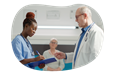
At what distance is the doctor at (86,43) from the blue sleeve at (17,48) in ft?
1.21

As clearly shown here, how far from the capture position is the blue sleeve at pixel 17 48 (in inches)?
68.4

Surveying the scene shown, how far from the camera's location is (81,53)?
69.2 inches

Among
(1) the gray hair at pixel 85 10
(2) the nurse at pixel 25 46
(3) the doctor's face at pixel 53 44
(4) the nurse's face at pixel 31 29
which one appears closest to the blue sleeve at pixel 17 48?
(2) the nurse at pixel 25 46

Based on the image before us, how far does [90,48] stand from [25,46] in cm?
67

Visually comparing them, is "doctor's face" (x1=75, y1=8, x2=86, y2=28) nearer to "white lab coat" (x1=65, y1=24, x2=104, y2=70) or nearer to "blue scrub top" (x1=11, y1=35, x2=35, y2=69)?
"white lab coat" (x1=65, y1=24, x2=104, y2=70)

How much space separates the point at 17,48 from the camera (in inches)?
68.7

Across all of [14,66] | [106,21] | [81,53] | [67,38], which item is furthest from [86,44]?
[14,66]

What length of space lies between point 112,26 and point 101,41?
321 mm

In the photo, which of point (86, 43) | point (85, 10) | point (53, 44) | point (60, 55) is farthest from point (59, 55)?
point (85, 10)

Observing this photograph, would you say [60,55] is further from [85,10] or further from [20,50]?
[85,10]

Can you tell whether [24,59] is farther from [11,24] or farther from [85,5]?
[85,5]

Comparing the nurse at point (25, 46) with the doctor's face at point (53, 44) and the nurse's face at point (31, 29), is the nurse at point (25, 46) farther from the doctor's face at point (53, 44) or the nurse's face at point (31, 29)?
the doctor's face at point (53, 44)

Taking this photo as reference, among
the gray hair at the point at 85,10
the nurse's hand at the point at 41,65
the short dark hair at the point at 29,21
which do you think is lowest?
the nurse's hand at the point at 41,65

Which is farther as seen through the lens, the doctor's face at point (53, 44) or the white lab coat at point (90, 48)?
the doctor's face at point (53, 44)
